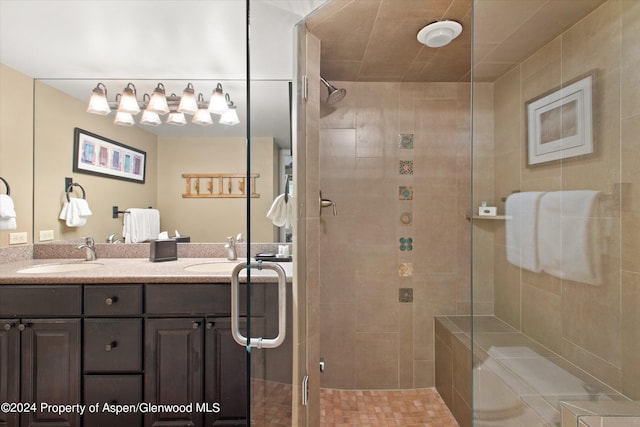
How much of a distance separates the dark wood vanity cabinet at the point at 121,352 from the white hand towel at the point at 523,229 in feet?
4.34

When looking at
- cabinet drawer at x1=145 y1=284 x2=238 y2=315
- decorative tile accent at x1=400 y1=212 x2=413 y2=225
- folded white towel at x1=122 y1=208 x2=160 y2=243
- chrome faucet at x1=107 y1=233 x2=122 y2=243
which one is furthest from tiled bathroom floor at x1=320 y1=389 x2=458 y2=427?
chrome faucet at x1=107 y1=233 x2=122 y2=243

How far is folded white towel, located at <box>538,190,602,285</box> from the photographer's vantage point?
978mm

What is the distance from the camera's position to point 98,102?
1.94m

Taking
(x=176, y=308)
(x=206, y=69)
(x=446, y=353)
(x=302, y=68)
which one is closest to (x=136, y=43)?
(x=206, y=69)

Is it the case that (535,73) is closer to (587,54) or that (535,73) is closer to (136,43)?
A: (587,54)

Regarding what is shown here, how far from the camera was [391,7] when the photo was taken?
131 centimetres

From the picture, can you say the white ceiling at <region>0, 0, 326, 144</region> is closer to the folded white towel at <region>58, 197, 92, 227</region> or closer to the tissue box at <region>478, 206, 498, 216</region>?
the folded white towel at <region>58, 197, 92, 227</region>

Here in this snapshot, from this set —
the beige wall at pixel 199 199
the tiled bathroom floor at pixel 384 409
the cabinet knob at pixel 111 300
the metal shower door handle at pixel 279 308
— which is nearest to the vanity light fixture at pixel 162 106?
the beige wall at pixel 199 199

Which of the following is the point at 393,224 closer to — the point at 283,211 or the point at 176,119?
the point at 283,211

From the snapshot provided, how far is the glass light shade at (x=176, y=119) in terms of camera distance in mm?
2018

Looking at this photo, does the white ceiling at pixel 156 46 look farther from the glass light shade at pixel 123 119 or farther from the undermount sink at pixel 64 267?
the undermount sink at pixel 64 267

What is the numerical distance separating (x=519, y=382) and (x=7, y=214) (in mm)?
2700

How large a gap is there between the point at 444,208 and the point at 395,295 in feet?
2.34

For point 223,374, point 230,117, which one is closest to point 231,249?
point 223,374
